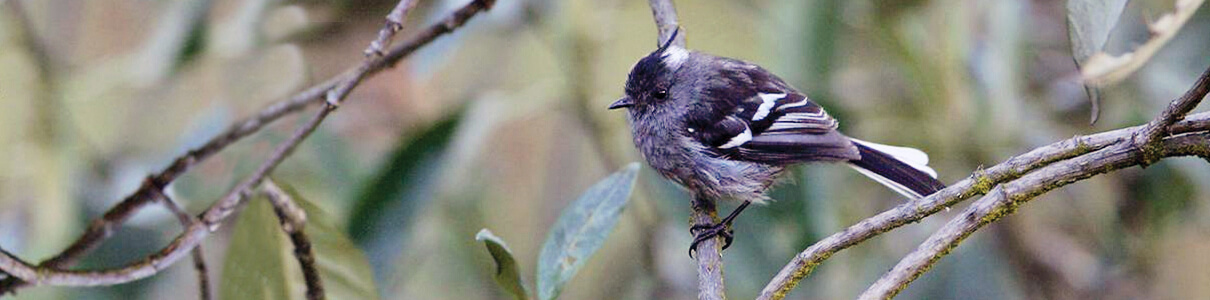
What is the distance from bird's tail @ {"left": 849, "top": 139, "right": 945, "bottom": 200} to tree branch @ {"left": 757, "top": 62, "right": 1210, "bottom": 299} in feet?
2.88

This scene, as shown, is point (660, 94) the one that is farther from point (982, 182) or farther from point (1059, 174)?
point (1059, 174)

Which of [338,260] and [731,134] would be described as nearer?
[338,260]

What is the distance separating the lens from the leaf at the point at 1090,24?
1.22 metres

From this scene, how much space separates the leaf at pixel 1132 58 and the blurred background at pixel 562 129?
1.57 metres

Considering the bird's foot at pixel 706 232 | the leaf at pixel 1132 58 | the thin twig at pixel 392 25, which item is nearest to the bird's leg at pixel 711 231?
the bird's foot at pixel 706 232

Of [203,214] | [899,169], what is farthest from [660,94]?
[203,214]

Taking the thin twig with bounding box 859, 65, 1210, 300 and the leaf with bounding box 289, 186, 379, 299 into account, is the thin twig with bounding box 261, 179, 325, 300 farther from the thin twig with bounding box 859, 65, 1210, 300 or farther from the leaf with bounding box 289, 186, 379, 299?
the thin twig with bounding box 859, 65, 1210, 300

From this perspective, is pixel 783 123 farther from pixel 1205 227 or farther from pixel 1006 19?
pixel 1205 227

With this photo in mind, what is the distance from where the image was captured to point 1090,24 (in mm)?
1234

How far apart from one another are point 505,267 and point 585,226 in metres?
0.24

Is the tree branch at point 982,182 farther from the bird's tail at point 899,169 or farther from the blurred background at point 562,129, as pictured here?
the blurred background at point 562,129

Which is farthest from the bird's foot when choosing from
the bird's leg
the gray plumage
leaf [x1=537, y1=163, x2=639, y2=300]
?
leaf [x1=537, y1=163, x2=639, y2=300]

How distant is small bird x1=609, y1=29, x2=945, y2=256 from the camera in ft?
7.64

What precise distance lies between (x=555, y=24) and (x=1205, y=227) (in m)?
1.98
